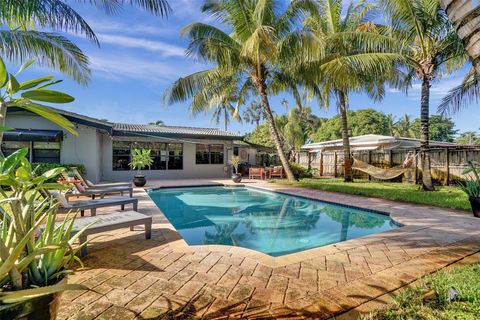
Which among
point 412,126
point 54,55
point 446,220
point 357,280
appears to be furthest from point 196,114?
point 412,126

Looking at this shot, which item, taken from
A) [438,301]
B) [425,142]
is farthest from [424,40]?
[438,301]

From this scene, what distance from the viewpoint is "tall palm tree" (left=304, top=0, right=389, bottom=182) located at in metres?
10.7

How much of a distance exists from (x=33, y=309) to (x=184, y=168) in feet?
53.9

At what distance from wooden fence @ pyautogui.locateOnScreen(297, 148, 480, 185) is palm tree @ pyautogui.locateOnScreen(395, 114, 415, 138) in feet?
107

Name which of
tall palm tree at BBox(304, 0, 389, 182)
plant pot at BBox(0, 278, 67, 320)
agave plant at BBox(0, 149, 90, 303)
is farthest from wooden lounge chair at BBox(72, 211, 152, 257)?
tall palm tree at BBox(304, 0, 389, 182)

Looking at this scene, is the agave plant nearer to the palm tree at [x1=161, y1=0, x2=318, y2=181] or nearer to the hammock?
the palm tree at [x1=161, y1=0, x2=318, y2=181]

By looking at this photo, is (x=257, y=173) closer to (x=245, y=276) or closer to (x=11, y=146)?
(x=11, y=146)

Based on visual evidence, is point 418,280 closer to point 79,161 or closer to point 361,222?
point 361,222

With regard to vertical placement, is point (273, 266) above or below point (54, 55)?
below

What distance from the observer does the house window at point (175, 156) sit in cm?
1752

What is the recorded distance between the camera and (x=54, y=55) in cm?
803

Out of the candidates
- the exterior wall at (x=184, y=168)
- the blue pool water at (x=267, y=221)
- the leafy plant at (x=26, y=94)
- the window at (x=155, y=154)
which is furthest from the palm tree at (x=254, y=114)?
the leafy plant at (x=26, y=94)

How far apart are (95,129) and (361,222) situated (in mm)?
13139

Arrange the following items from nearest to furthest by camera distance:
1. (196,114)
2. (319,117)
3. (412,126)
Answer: (196,114) < (319,117) < (412,126)
